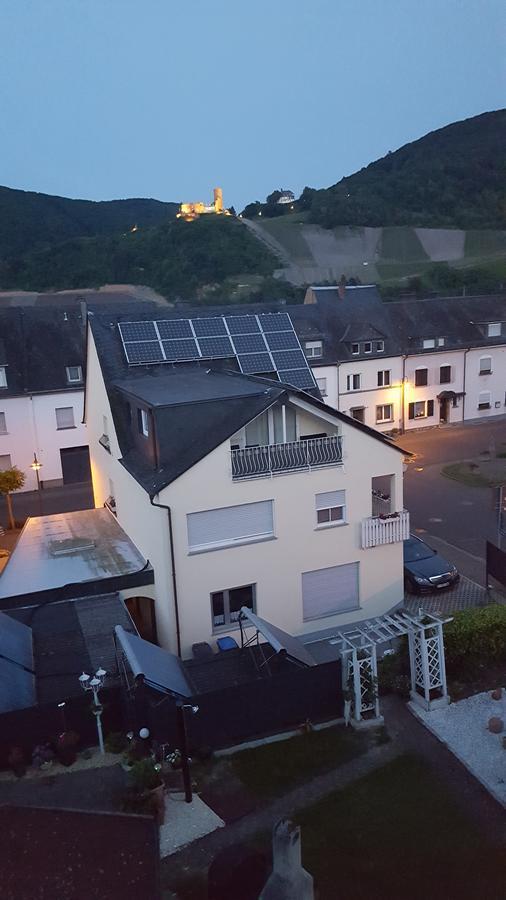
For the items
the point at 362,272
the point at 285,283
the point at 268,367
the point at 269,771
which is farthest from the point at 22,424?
the point at 362,272

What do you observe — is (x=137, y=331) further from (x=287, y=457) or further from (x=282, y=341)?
(x=287, y=457)

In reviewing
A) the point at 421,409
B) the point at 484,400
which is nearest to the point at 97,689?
the point at 421,409

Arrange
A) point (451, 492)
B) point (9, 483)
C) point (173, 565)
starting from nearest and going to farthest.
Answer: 1. point (173, 565)
2. point (9, 483)
3. point (451, 492)

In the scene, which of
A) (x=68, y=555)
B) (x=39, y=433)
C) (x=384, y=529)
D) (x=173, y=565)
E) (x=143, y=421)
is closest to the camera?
(x=173, y=565)

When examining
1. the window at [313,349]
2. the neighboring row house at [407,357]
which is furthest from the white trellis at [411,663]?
the window at [313,349]

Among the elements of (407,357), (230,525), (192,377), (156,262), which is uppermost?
(156,262)

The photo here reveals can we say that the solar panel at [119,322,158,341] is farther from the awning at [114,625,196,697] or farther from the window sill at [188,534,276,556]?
the awning at [114,625,196,697]

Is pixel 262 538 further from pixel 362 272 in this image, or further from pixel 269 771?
pixel 362 272
